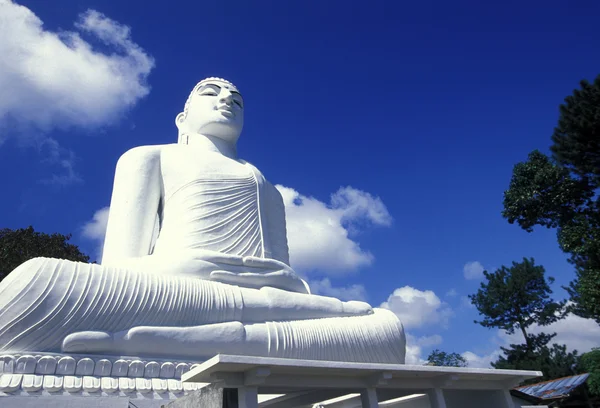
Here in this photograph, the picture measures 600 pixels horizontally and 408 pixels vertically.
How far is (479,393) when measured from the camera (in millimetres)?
5375

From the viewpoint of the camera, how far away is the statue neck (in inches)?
347

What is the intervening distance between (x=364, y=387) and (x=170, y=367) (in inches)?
94.3

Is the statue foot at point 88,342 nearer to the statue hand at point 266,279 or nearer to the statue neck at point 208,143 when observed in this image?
the statue hand at point 266,279

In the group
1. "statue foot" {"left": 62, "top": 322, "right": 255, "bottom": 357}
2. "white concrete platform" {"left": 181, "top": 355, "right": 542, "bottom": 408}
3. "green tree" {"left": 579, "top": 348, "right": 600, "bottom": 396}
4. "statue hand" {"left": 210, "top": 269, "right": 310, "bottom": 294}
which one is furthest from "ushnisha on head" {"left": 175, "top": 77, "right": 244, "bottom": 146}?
"green tree" {"left": 579, "top": 348, "right": 600, "bottom": 396}

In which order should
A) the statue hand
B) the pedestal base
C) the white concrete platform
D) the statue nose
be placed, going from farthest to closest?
the statue nose
the statue hand
the pedestal base
the white concrete platform

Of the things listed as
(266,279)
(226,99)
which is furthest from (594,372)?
(226,99)

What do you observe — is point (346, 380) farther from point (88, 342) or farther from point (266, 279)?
point (266, 279)

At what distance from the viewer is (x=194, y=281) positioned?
6.29 meters

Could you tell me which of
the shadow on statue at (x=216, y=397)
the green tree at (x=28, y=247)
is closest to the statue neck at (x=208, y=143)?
the shadow on statue at (x=216, y=397)

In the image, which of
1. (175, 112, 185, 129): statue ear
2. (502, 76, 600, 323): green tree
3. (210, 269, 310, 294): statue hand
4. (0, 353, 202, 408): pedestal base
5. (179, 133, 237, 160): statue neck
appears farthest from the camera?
(502, 76, 600, 323): green tree

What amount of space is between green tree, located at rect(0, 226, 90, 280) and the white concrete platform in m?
9.99

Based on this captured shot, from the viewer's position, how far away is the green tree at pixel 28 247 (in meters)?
12.6

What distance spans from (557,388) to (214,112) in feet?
34.2

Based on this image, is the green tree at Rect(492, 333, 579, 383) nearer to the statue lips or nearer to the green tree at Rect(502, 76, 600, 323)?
the green tree at Rect(502, 76, 600, 323)
